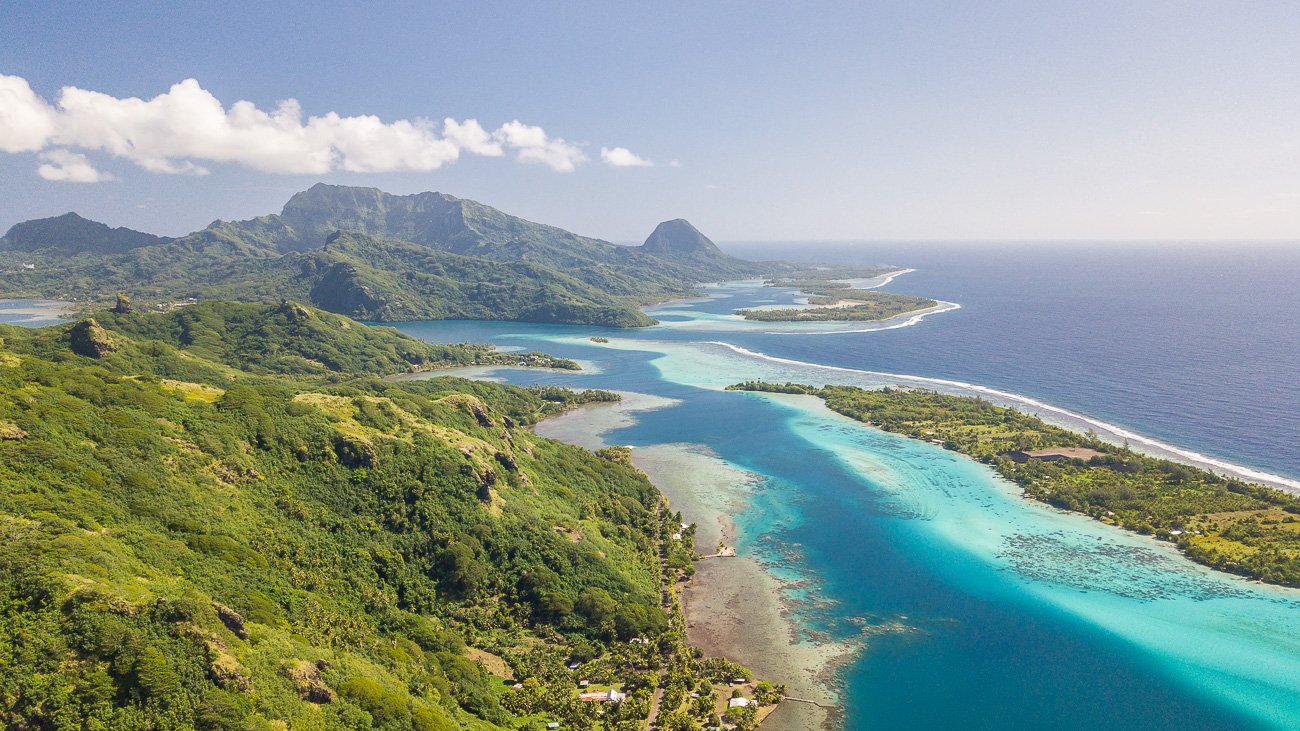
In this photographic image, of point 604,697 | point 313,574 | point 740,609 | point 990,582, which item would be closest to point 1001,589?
point 990,582

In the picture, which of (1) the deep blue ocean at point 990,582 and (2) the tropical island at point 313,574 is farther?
(1) the deep blue ocean at point 990,582

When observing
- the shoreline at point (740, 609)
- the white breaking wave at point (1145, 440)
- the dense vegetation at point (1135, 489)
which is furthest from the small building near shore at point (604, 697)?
the white breaking wave at point (1145, 440)

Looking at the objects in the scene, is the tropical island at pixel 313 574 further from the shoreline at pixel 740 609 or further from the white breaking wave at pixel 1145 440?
the white breaking wave at pixel 1145 440

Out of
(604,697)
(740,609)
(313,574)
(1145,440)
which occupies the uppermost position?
(313,574)

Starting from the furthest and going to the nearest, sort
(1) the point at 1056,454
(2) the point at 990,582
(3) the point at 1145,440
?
(3) the point at 1145,440 → (1) the point at 1056,454 → (2) the point at 990,582

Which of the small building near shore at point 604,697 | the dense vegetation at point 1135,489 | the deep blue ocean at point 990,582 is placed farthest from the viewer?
the dense vegetation at point 1135,489

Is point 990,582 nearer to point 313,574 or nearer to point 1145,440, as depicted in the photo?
point 1145,440

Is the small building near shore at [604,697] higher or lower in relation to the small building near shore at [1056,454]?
lower

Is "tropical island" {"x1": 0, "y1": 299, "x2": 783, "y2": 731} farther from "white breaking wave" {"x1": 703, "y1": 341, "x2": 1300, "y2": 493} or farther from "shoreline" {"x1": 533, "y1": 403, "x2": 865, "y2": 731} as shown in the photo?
"white breaking wave" {"x1": 703, "y1": 341, "x2": 1300, "y2": 493}
